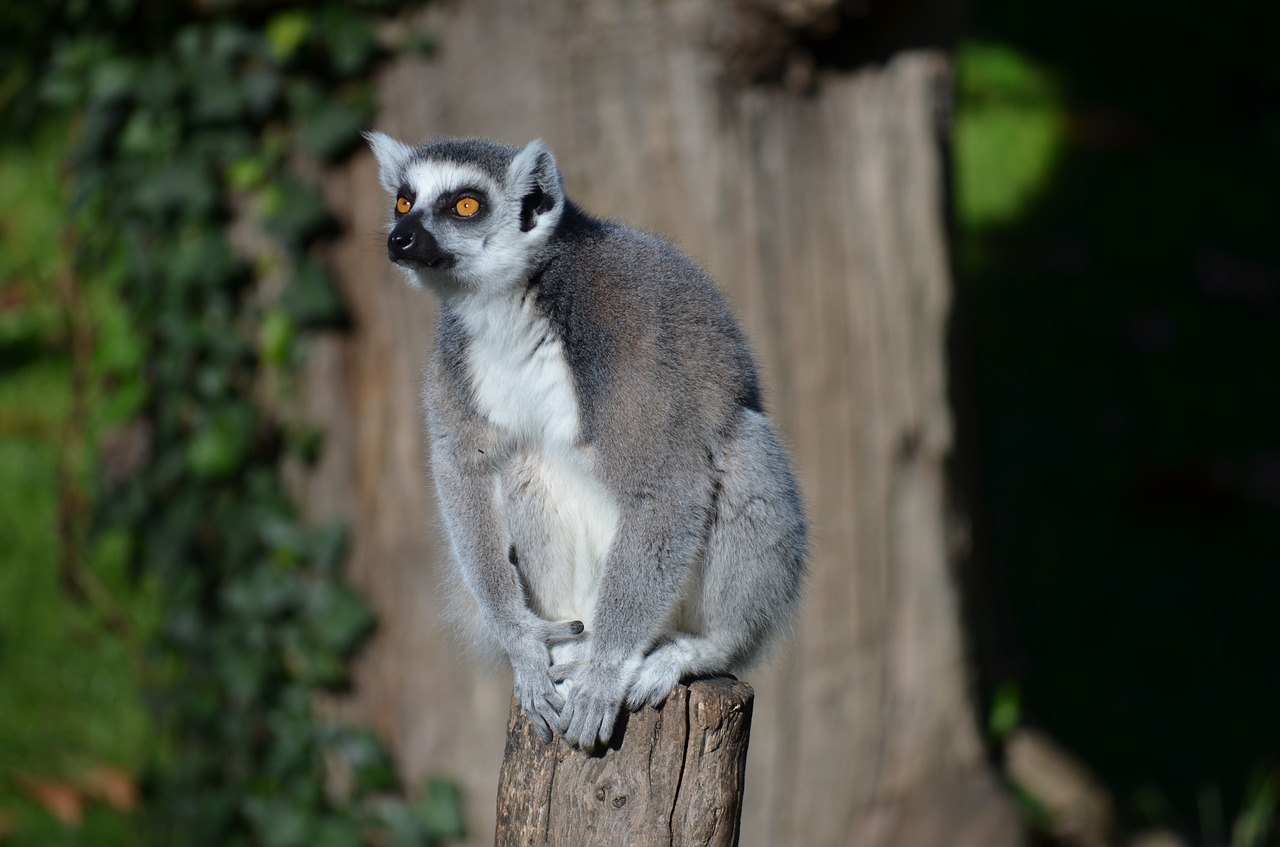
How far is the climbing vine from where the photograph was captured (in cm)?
482

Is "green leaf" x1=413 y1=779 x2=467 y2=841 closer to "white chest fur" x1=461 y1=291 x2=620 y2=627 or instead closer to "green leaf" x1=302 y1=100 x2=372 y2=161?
"white chest fur" x1=461 y1=291 x2=620 y2=627

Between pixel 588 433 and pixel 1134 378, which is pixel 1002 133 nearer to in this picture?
pixel 1134 378

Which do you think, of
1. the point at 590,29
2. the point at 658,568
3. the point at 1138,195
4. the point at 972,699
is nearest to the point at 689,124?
the point at 590,29

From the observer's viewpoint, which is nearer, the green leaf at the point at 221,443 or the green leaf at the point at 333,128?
the green leaf at the point at 333,128

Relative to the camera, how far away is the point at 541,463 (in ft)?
10.2

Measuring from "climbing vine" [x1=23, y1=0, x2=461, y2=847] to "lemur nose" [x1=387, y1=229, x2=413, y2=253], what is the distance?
216 cm

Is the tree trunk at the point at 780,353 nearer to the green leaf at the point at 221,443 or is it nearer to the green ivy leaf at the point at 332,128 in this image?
the green ivy leaf at the point at 332,128

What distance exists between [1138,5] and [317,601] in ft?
30.9

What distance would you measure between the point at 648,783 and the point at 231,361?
298 centimetres

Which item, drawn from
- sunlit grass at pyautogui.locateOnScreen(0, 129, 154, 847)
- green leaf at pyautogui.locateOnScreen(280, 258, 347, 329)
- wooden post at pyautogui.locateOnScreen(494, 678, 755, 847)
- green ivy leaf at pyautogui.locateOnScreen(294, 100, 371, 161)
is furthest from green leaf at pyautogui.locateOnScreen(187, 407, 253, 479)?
wooden post at pyautogui.locateOnScreen(494, 678, 755, 847)

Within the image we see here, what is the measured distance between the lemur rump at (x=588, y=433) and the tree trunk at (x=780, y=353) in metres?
1.42

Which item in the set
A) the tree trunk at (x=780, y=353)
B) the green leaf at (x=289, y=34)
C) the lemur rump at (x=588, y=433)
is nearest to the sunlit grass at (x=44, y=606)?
the tree trunk at (x=780, y=353)

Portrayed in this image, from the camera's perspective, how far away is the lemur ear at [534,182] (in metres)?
2.82

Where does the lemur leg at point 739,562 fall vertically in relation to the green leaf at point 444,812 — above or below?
above
